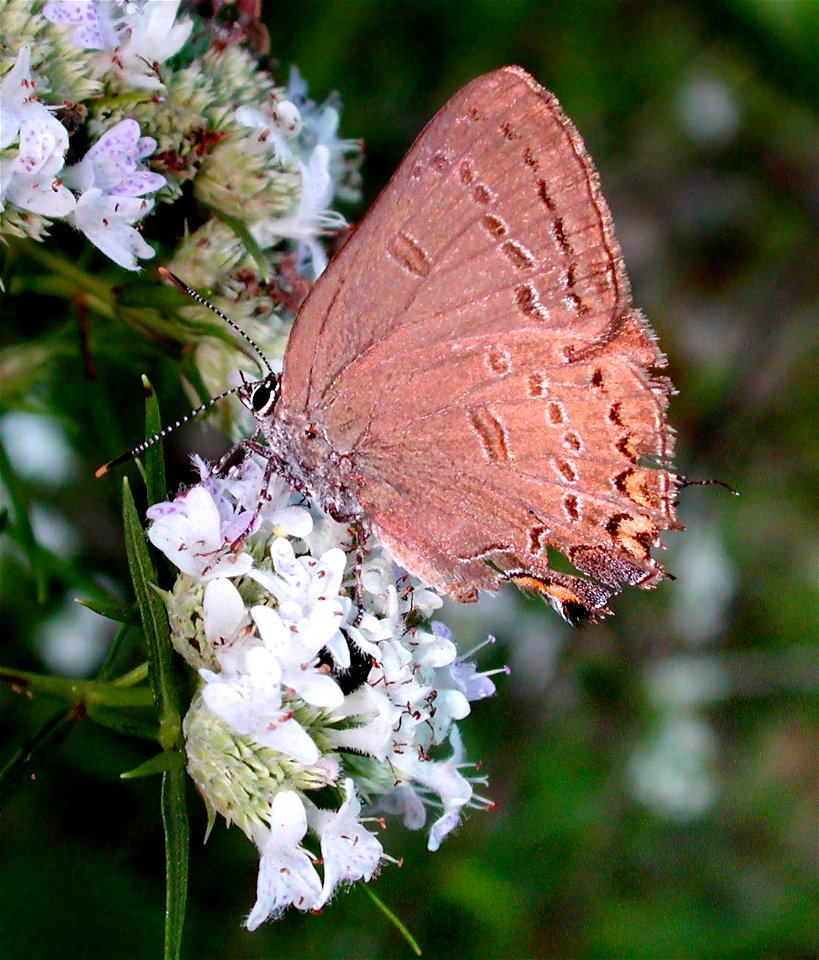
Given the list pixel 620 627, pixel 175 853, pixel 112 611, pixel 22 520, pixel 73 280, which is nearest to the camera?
pixel 175 853

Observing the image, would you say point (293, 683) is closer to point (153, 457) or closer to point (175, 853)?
point (175, 853)

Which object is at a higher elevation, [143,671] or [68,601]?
[143,671]

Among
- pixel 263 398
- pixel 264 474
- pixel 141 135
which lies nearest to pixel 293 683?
pixel 264 474

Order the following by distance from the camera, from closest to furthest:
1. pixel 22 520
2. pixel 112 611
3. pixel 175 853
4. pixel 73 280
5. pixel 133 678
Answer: pixel 175 853, pixel 112 611, pixel 133 678, pixel 73 280, pixel 22 520

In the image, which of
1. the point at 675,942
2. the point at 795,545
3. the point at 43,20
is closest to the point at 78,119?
the point at 43,20

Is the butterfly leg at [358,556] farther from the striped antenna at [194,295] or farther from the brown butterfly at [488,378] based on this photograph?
the striped antenna at [194,295]

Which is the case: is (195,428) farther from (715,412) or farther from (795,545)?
(795,545)
